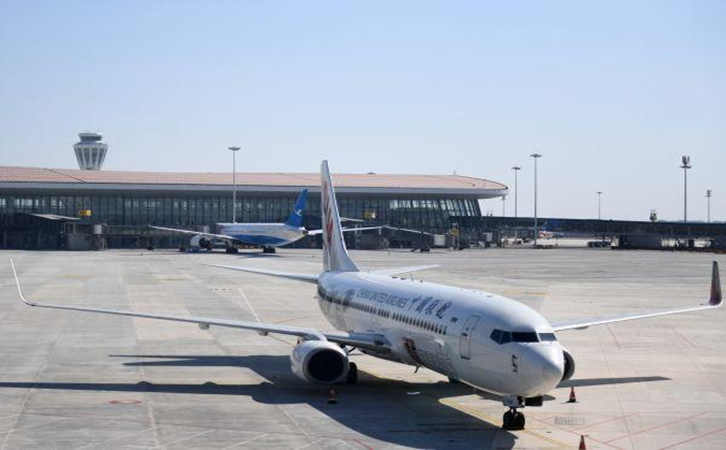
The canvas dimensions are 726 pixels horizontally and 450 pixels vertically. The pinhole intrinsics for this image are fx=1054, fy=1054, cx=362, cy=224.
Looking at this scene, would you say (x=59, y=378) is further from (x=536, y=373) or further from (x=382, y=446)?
(x=536, y=373)

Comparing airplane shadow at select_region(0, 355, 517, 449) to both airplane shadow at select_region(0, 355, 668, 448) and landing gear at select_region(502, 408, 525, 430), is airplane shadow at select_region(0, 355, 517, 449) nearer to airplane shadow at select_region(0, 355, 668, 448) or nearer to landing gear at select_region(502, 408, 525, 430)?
airplane shadow at select_region(0, 355, 668, 448)

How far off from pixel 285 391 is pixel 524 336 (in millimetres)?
10653

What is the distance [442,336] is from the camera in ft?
108

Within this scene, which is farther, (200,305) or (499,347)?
(200,305)

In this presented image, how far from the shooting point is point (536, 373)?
28.3 meters

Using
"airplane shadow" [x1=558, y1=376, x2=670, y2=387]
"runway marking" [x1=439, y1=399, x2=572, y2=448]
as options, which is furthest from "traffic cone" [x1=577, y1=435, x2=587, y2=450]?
"airplane shadow" [x1=558, y1=376, x2=670, y2=387]

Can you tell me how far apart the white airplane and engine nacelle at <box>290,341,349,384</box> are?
0.03 meters

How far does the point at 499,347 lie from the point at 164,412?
417 inches

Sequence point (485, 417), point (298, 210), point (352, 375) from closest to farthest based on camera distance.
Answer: point (485, 417), point (352, 375), point (298, 210)

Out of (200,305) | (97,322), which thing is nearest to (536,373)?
(97,322)

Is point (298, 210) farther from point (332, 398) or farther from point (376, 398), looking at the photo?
point (332, 398)

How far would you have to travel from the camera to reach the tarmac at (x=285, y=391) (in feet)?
95.8

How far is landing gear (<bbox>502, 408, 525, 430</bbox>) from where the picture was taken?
1176 inches

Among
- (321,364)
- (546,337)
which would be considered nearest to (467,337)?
(546,337)
